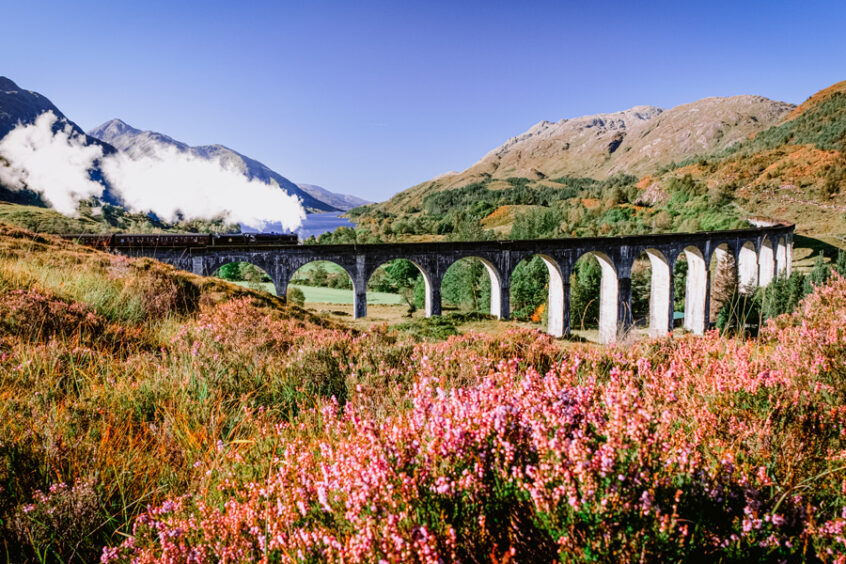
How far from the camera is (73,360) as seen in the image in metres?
3.92

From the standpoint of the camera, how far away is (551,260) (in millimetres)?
30531

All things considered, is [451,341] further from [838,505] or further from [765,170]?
[765,170]

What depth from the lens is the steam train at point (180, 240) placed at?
19.7 m

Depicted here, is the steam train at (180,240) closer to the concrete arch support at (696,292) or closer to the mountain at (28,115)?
the concrete arch support at (696,292)

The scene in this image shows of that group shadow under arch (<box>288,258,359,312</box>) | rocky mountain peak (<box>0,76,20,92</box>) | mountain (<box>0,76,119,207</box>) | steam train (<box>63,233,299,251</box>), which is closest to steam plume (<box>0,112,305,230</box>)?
mountain (<box>0,76,119,207</box>)

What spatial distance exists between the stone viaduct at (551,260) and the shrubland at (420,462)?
20.8 meters

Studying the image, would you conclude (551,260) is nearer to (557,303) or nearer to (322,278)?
(557,303)

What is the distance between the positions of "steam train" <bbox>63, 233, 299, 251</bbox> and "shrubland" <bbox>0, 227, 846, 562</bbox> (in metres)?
17.8

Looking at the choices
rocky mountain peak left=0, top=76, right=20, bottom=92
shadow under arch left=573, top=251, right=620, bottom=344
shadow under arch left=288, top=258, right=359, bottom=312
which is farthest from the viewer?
rocky mountain peak left=0, top=76, right=20, bottom=92

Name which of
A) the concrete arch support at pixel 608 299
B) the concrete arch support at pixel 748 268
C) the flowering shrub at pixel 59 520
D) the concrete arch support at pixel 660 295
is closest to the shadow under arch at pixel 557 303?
the concrete arch support at pixel 608 299

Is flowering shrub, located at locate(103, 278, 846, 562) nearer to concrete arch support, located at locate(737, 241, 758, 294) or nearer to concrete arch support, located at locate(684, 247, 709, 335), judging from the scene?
concrete arch support, located at locate(684, 247, 709, 335)

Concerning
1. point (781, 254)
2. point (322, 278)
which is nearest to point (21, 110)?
point (322, 278)

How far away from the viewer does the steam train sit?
777 inches

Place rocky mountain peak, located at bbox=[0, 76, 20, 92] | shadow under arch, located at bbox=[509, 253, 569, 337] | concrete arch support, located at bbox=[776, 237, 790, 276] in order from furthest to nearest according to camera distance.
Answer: rocky mountain peak, located at bbox=[0, 76, 20, 92]
concrete arch support, located at bbox=[776, 237, 790, 276]
shadow under arch, located at bbox=[509, 253, 569, 337]
